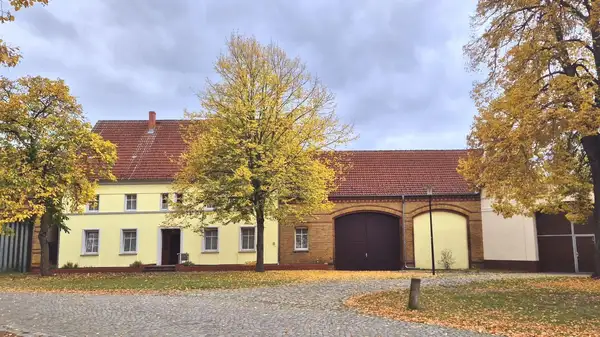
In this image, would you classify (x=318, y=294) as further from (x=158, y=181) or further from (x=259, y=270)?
(x=158, y=181)

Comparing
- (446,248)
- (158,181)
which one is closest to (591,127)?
(446,248)

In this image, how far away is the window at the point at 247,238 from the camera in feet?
101

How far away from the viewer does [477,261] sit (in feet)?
98.7

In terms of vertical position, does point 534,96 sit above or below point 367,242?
above

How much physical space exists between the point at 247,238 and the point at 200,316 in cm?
2011

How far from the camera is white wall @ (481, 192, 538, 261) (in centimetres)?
2695

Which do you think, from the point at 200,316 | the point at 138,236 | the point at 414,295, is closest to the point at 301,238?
the point at 138,236

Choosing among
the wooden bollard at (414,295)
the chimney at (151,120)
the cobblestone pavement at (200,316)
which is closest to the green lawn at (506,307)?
the wooden bollard at (414,295)

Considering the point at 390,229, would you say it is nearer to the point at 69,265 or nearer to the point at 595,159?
the point at 595,159

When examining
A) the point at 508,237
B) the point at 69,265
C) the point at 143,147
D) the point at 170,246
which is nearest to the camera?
the point at 508,237

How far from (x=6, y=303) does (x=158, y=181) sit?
17.6 metres

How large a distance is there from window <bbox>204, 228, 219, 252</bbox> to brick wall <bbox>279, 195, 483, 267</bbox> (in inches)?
157

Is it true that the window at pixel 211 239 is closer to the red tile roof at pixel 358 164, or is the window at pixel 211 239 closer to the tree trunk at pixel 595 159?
the red tile roof at pixel 358 164

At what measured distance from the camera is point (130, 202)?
31047 millimetres
